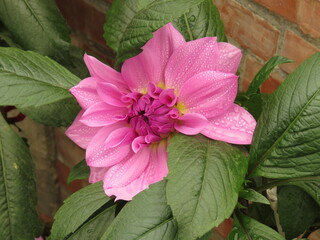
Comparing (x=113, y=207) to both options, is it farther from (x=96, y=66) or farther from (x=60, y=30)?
(x=60, y=30)

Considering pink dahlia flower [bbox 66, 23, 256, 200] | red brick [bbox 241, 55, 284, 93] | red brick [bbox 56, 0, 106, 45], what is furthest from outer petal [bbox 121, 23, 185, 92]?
red brick [bbox 56, 0, 106, 45]

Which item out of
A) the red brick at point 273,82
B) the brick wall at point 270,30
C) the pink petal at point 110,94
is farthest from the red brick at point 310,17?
the pink petal at point 110,94

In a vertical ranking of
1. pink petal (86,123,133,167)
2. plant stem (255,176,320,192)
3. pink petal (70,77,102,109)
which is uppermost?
pink petal (70,77,102,109)

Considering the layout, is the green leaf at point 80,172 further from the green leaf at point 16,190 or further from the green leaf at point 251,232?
the green leaf at point 251,232

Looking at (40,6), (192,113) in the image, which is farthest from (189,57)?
(40,6)

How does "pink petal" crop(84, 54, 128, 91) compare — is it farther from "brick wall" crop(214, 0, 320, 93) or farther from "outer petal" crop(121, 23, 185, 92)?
"brick wall" crop(214, 0, 320, 93)

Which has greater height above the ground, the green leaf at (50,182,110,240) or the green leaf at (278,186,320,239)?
the green leaf at (50,182,110,240)

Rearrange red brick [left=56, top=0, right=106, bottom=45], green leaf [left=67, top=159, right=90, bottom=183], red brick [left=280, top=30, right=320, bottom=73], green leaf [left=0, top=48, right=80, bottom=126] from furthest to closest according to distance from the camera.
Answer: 1. red brick [left=56, top=0, right=106, bottom=45]
2. red brick [left=280, top=30, right=320, bottom=73]
3. green leaf [left=67, top=159, right=90, bottom=183]
4. green leaf [left=0, top=48, right=80, bottom=126]

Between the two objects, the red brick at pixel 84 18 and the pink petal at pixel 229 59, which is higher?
the pink petal at pixel 229 59
